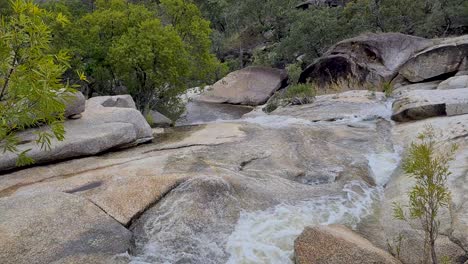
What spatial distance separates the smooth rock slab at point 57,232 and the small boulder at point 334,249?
2.11m

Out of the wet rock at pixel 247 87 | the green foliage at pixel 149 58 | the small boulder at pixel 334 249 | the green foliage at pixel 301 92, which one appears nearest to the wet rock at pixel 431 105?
the green foliage at pixel 301 92

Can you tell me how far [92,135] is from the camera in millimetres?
8773

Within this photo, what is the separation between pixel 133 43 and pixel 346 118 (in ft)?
23.7

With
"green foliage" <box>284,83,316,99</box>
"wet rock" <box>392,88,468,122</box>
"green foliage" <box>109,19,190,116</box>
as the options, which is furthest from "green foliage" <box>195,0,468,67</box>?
"wet rock" <box>392,88,468,122</box>

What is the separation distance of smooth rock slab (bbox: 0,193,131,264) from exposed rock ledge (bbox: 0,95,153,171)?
7.57 feet

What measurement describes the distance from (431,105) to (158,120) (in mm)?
9255

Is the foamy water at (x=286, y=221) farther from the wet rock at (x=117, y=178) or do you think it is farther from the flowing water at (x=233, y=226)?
the wet rock at (x=117, y=178)

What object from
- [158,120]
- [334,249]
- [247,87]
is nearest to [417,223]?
[334,249]

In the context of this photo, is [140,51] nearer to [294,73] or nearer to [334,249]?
[334,249]

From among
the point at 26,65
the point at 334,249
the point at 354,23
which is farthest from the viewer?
the point at 354,23

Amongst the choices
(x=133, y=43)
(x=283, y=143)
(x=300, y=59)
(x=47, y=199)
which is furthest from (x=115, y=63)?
(x=300, y=59)

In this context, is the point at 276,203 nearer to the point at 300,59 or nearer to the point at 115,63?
the point at 115,63

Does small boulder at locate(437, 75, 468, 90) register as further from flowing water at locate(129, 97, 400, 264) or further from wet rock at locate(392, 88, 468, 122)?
flowing water at locate(129, 97, 400, 264)

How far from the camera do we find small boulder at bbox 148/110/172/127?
49.9 ft
